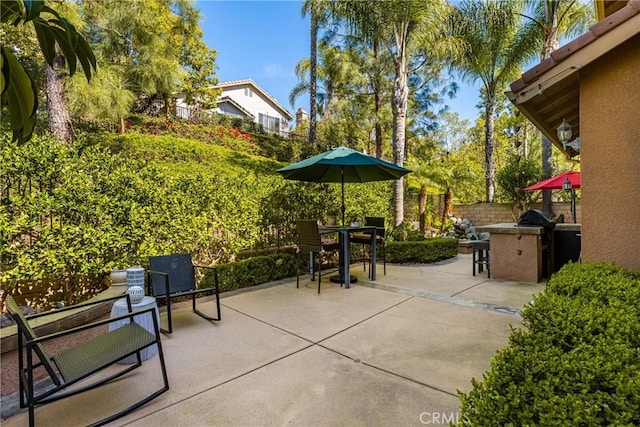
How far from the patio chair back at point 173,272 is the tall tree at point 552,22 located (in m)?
12.0

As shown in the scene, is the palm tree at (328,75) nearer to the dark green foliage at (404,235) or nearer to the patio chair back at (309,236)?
the dark green foliage at (404,235)

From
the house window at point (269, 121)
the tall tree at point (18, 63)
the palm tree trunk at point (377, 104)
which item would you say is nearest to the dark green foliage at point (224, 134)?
the palm tree trunk at point (377, 104)

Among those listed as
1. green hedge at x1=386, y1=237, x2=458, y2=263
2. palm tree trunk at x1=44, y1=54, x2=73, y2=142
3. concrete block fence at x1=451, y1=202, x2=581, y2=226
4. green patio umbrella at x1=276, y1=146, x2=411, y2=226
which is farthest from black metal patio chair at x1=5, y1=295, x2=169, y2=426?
concrete block fence at x1=451, y1=202, x2=581, y2=226

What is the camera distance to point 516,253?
6.07 m

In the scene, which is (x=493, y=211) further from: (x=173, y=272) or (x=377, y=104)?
(x=173, y=272)

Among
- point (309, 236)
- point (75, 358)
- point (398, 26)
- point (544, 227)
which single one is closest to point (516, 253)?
point (544, 227)

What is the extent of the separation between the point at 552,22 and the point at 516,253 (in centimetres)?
995

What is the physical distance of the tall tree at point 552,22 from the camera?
11.3m

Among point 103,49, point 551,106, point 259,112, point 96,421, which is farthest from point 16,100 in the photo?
point 259,112

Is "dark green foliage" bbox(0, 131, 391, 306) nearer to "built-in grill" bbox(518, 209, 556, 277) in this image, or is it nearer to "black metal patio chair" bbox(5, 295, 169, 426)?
"black metal patio chair" bbox(5, 295, 169, 426)

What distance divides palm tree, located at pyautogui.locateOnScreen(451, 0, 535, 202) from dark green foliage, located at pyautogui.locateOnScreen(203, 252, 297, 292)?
371 inches

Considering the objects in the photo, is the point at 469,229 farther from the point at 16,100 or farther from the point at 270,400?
the point at 16,100

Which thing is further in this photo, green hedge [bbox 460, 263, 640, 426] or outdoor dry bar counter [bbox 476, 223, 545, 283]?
outdoor dry bar counter [bbox 476, 223, 545, 283]

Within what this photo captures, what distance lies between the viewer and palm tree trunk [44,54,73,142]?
8.38 metres
